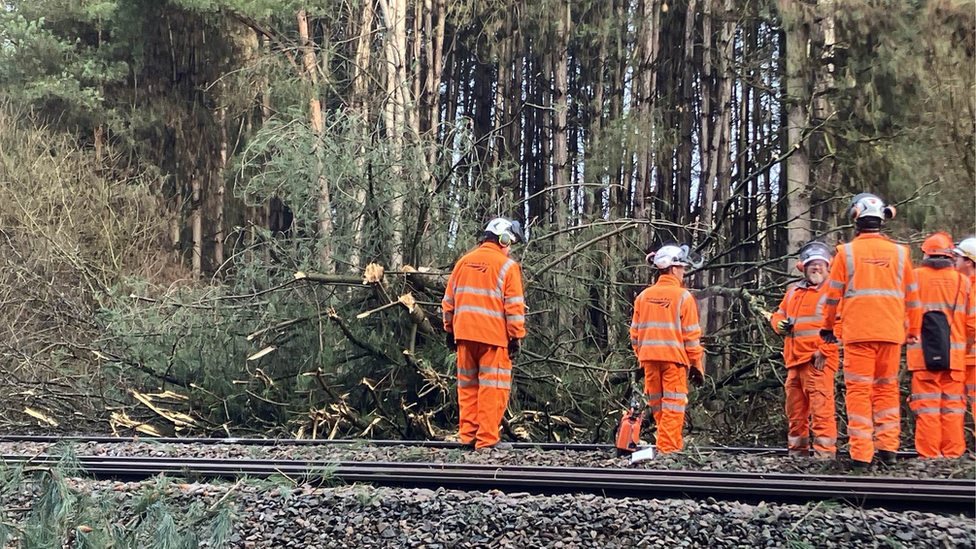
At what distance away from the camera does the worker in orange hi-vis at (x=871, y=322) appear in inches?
251

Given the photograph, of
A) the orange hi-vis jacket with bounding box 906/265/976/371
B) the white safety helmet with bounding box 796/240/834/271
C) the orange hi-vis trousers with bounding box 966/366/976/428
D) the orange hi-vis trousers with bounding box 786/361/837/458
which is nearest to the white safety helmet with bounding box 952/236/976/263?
the orange hi-vis jacket with bounding box 906/265/976/371

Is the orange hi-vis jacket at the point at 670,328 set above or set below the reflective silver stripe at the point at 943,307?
below

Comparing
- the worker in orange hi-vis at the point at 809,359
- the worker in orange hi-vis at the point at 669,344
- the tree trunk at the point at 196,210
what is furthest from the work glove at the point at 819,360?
the tree trunk at the point at 196,210

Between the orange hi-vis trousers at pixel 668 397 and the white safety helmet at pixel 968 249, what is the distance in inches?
105

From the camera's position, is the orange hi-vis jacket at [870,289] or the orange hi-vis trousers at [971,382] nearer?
the orange hi-vis jacket at [870,289]

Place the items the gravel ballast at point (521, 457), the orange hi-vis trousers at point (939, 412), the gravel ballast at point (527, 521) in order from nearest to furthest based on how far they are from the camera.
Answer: the gravel ballast at point (527, 521) → the gravel ballast at point (521, 457) → the orange hi-vis trousers at point (939, 412)

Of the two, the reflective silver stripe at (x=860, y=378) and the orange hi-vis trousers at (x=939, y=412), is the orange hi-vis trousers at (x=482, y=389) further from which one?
the orange hi-vis trousers at (x=939, y=412)

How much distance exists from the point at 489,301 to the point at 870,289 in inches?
119

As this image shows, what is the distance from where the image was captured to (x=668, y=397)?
24.1ft

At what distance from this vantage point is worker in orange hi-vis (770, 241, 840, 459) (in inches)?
285

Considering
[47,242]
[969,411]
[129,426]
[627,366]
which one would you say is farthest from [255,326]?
[969,411]

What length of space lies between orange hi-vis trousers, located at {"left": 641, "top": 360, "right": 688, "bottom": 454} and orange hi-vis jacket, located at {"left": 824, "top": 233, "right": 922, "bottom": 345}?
135cm

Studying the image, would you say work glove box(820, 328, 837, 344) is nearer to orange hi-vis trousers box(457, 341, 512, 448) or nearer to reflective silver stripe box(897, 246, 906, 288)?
reflective silver stripe box(897, 246, 906, 288)

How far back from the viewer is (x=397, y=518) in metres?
5.12
